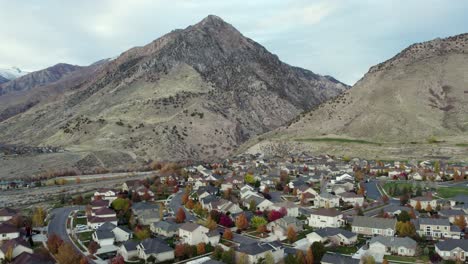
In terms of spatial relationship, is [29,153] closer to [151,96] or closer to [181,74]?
[151,96]

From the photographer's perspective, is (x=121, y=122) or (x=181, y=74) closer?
(x=121, y=122)

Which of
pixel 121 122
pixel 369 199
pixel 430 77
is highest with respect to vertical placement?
pixel 430 77

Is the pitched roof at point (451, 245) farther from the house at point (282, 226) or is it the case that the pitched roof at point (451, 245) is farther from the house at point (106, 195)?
the house at point (106, 195)

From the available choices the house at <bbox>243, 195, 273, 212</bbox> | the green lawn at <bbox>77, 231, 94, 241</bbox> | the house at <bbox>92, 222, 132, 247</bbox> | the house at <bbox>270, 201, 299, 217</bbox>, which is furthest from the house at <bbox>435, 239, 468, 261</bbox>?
the green lawn at <bbox>77, 231, 94, 241</bbox>

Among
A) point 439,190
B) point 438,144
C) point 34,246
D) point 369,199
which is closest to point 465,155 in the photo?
point 438,144

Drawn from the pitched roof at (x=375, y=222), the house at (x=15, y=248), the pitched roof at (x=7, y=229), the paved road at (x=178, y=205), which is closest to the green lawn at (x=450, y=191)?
the pitched roof at (x=375, y=222)
